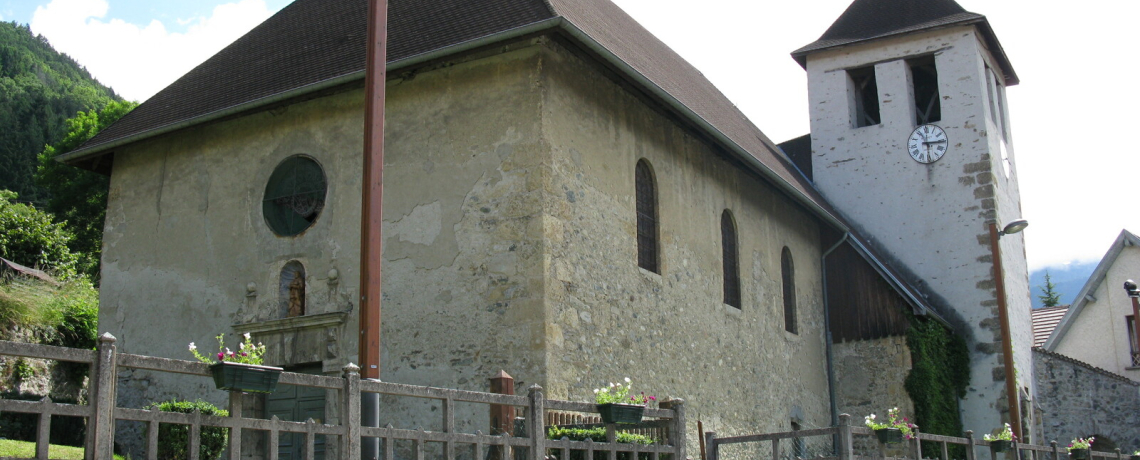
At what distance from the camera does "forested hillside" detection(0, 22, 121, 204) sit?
1914 inches

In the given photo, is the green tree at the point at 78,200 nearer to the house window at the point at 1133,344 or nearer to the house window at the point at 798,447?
the house window at the point at 798,447

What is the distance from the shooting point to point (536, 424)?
1098 centimetres

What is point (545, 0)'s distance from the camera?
1545 centimetres

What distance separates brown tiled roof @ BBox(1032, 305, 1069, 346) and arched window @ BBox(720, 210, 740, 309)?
58.3ft

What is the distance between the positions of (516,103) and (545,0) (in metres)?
1.46

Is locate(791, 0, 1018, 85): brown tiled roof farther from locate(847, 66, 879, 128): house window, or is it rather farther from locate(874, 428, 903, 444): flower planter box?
locate(874, 428, 903, 444): flower planter box

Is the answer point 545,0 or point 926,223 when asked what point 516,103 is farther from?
point 926,223

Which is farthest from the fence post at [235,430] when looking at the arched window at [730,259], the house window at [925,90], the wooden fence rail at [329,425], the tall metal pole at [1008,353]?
the house window at [925,90]

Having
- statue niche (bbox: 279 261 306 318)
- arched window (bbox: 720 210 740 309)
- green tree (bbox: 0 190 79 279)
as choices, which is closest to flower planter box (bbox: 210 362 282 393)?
statue niche (bbox: 279 261 306 318)

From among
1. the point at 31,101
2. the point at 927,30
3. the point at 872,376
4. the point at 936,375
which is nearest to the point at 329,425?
the point at 872,376

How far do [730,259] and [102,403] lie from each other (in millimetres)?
14424

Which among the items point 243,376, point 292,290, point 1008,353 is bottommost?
point 243,376

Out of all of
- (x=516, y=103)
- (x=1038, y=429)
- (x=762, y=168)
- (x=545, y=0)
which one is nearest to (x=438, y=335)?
(x=516, y=103)

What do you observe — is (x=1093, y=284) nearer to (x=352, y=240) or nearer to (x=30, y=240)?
(x=352, y=240)
